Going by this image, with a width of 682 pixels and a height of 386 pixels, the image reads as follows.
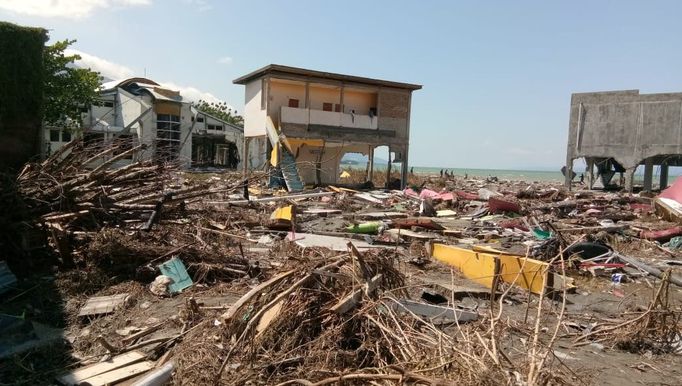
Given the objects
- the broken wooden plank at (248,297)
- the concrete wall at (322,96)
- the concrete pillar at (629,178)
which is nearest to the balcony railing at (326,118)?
the concrete wall at (322,96)

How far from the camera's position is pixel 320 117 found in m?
23.5

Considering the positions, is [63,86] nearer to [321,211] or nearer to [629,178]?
[321,211]

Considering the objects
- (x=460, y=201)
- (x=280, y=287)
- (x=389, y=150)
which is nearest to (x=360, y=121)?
(x=389, y=150)

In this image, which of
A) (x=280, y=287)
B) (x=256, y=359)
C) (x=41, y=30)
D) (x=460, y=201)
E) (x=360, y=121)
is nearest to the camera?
(x=256, y=359)

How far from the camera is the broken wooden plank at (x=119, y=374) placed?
138 inches

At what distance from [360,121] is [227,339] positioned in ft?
72.1

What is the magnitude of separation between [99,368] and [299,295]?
1.79 m

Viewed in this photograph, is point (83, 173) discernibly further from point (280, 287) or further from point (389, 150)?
point (389, 150)

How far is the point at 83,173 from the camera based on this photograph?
6855 mm

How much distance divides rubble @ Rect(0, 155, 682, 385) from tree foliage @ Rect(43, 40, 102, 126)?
31.3ft

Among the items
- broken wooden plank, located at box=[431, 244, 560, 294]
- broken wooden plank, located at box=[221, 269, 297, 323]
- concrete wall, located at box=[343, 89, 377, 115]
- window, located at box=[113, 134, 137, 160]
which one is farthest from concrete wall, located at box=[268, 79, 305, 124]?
broken wooden plank, located at box=[221, 269, 297, 323]

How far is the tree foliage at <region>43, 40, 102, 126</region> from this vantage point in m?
16.1

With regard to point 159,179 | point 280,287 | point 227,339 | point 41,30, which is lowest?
point 227,339

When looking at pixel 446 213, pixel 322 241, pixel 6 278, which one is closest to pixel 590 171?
pixel 446 213
